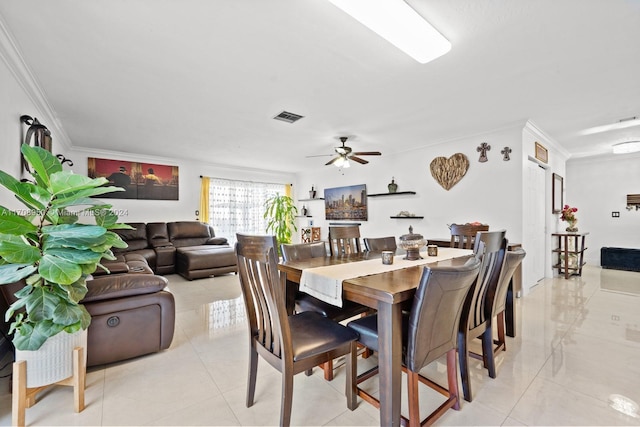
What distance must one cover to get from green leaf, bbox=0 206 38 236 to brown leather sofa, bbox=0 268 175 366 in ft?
2.72

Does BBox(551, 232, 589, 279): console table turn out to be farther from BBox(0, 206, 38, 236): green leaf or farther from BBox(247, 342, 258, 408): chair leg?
BBox(0, 206, 38, 236): green leaf

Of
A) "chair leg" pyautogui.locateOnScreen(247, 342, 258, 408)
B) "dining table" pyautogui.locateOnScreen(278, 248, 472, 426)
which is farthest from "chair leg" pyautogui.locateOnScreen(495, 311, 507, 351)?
"chair leg" pyautogui.locateOnScreen(247, 342, 258, 408)

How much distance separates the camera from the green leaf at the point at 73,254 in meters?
1.46

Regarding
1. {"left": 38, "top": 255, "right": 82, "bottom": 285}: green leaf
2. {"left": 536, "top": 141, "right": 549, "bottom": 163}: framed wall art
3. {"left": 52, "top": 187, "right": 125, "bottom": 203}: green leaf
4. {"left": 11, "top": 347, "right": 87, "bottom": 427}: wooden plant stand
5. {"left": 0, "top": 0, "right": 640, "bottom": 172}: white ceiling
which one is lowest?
{"left": 11, "top": 347, "right": 87, "bottom": 427}: wooden plant stand

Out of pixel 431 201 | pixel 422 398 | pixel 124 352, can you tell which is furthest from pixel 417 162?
pixel 124 352

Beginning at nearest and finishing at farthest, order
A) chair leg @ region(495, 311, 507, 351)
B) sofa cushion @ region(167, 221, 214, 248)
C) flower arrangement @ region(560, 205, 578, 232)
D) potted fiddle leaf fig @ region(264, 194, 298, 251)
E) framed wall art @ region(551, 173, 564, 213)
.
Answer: chair leg @ region(495, 311, 507, 351) < framed wall art @ region(551, 173, 564, 213) < flower arrangement @ region(560, 205, 578, 232) < sofa cushion @ region(167, 221, 214, 248) < potted fiddle leaf fig @ region(264, 194, 298, 251)

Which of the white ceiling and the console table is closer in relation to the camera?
the white ceiling

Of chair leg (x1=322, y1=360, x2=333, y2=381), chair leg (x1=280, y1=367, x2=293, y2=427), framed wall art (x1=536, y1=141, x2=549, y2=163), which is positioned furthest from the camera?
framed wall art (x1=536, y1=141, x2=549, y2=163)

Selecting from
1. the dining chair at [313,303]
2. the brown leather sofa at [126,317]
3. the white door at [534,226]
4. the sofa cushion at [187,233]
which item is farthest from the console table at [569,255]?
the sofa cushion at [187,233]

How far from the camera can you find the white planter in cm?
162

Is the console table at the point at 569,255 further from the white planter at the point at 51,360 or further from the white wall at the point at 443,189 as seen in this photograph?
the white planter at the point at 51,360

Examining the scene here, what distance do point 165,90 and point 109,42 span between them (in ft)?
2.69

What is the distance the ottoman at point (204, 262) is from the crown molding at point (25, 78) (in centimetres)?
261

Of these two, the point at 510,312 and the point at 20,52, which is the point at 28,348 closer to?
the point at 20,52
